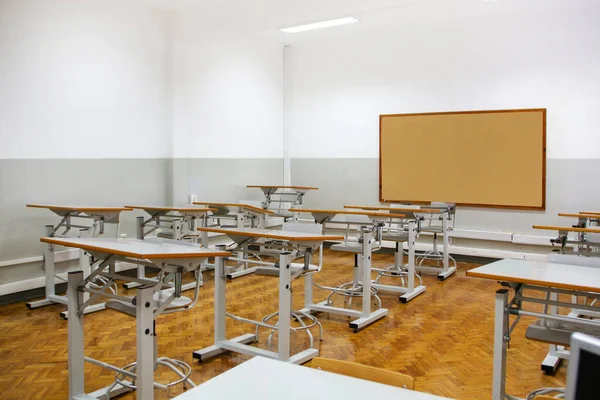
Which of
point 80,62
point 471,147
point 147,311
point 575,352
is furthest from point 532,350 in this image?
point 80,62

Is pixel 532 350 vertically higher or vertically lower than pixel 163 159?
lower

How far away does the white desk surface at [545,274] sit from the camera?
246cm

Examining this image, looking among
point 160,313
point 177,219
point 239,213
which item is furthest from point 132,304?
point 239,213

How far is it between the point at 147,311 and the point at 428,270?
5.07 meters

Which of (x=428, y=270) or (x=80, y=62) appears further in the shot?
(x=428, y=270)

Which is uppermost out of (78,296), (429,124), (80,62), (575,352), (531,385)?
(80,62)

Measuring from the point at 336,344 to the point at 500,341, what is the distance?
1.72m

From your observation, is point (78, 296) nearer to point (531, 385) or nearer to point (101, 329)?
point (101, 329)

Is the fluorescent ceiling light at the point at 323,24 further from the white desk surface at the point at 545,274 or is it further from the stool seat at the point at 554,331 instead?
the stool seat at the point at 554,331

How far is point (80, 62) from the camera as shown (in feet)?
20.0

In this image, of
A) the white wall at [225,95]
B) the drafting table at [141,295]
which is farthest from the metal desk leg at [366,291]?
the white wall at [225,95]

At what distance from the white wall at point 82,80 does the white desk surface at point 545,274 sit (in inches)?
194

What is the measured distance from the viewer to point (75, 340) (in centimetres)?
305

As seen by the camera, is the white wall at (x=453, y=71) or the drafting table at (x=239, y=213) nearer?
the drafting table at (x=239, y=213)
